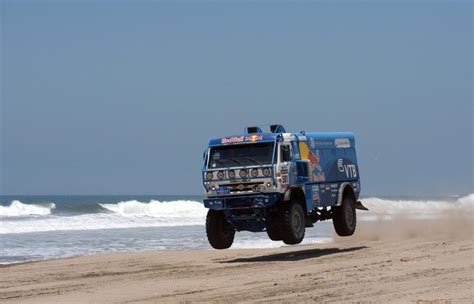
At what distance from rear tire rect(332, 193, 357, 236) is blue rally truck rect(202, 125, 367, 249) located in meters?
1.34

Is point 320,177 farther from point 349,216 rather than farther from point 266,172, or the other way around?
point 266,172

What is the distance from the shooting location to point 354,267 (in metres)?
18.7

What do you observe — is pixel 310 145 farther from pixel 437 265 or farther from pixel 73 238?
pixel 73 238

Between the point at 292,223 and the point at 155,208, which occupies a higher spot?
the point at 155,208

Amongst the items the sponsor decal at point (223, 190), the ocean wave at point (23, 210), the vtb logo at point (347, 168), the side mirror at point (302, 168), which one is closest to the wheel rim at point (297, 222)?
the side mirror at point (302, 168)

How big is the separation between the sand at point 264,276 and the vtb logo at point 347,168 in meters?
1.90

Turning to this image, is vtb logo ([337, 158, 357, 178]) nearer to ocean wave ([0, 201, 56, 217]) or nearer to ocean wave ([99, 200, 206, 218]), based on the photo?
ocean wave ([0, 201, 56, 217])

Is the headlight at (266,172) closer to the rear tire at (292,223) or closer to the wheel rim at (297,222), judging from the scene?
the rear tire at (292,223)

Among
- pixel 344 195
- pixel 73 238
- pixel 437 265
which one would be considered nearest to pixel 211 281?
pixel 437 265

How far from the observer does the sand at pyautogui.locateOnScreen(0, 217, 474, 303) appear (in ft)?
48.1

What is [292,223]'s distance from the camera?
846 inches

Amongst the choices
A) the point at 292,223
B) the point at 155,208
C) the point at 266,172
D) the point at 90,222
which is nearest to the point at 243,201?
the point at 266,172

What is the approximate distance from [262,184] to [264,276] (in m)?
4.04

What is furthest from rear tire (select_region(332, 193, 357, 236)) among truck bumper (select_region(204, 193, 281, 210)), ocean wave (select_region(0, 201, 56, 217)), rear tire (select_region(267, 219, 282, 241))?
ocean wave (select_region(0, 201, 56, 217))
